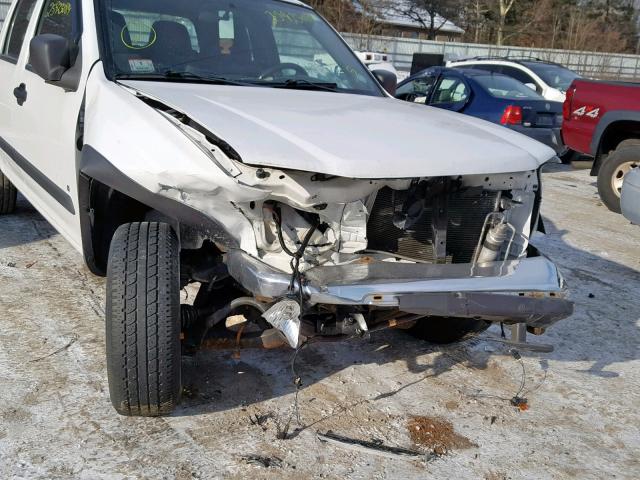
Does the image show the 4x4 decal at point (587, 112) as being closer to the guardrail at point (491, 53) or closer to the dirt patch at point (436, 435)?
the dirt patch at point (436, 435)

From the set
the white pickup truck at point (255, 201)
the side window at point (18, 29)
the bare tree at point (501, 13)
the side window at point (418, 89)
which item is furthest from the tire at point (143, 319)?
the bare tree at point (501, 13)

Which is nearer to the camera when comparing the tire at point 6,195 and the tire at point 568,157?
the tire at point 6,195

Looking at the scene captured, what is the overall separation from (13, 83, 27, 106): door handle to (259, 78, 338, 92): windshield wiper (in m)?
1.59

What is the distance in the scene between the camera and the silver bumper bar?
8.63ft

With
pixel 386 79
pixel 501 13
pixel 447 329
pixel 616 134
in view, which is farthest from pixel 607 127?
pixel 501 13

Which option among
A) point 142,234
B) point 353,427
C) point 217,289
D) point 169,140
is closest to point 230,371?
point 217,289

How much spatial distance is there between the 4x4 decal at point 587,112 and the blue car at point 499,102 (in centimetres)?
138

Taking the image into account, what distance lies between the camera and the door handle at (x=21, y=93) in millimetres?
4277

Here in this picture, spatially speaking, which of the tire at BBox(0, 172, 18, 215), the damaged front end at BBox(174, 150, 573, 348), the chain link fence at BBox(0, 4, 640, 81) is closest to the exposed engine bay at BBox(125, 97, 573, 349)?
the damaged front end at BBox(174, 150, 573, 348)

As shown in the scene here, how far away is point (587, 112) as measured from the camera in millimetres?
7660

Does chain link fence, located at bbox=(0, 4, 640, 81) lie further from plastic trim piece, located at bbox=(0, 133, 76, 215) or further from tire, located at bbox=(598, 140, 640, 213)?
plastic trim piece, located at bbox=(0, 133, 76, 215)

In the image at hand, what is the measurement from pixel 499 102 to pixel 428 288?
7.37 metres

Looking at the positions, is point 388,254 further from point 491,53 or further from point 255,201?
point 491,53

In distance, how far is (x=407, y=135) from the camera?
300cm
